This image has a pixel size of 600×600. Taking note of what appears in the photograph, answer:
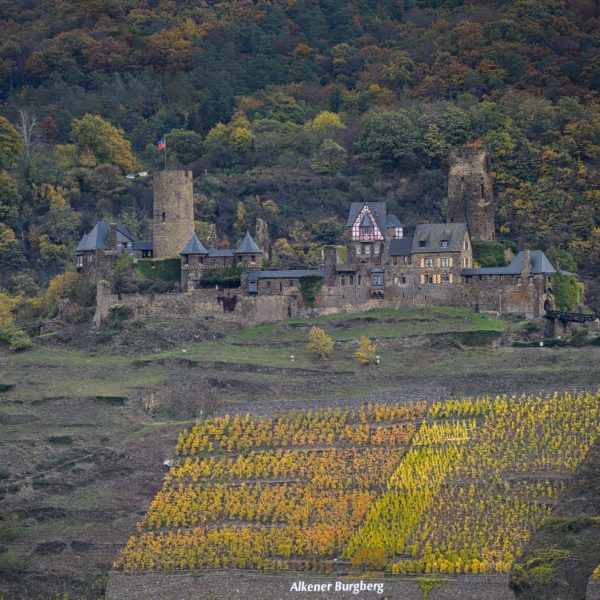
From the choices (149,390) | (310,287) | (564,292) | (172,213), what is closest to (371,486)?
(149,390)

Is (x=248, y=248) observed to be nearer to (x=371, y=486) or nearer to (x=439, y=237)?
(x=439, y=237)

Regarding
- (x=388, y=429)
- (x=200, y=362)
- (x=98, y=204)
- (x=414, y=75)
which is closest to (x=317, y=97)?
(x=414, y=75)

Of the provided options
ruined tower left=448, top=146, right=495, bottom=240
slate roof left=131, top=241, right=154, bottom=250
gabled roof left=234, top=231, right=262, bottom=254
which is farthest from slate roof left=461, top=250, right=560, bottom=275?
→ slate roof left=131, top=241, right=154, bottom=250

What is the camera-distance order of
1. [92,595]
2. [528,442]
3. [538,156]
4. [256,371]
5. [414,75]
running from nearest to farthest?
[92,595] < [528,442] < [256,371] < [538,156] < [414,75]

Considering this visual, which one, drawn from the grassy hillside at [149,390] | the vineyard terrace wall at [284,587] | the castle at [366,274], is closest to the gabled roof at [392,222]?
the castle at [366,274]

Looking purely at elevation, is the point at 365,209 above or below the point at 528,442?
above

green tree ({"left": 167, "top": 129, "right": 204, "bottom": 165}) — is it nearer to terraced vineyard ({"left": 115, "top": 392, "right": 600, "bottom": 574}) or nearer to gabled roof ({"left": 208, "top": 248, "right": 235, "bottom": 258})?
gabled roof ({"left": 208, "top": 248, "right": 235, "bottom": 258})

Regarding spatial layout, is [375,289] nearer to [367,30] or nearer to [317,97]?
[317,97]
